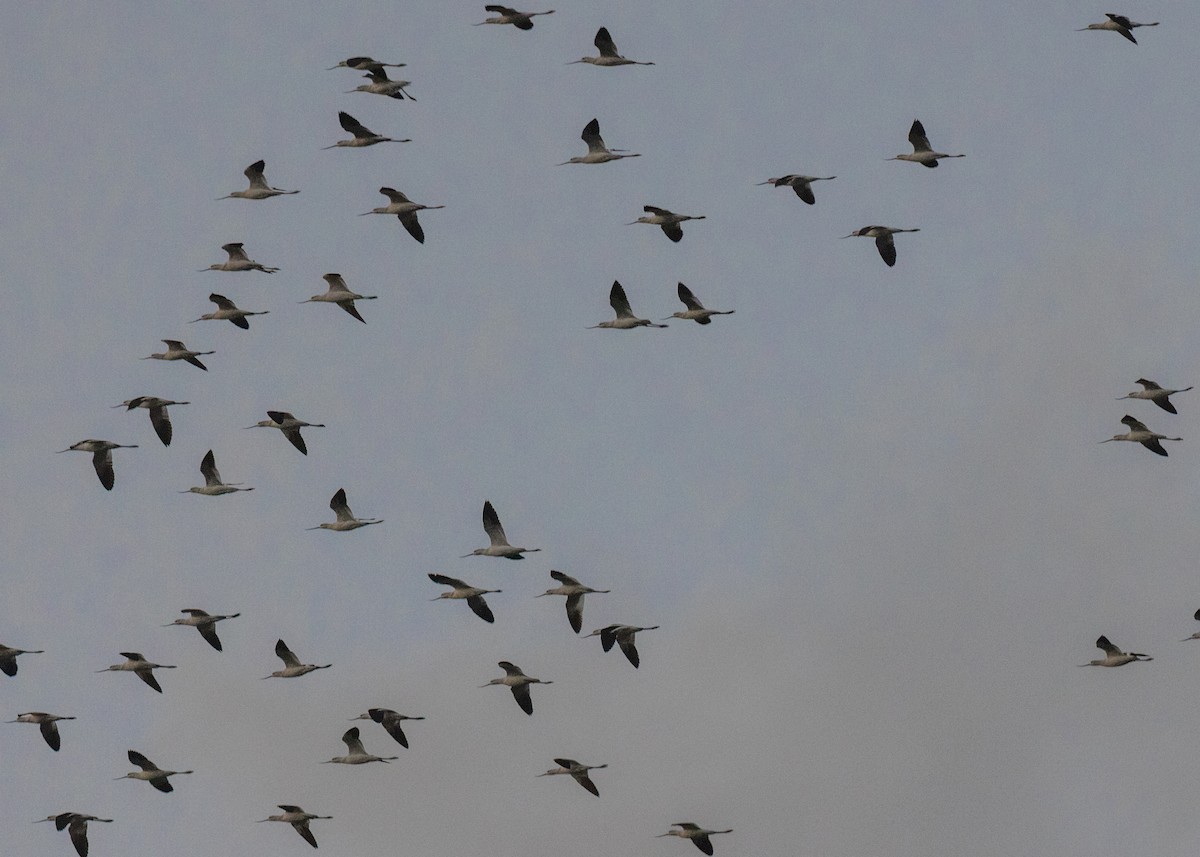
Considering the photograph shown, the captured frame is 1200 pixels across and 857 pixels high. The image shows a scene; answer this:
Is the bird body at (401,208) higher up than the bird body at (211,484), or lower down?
higher up

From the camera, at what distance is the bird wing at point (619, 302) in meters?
88.2

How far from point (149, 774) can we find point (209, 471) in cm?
933

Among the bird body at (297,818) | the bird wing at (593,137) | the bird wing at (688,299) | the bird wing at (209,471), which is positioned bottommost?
the bird body at (297,818)

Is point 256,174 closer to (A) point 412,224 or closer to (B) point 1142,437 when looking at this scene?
(A) point 412,224

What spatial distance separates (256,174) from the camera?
87812 mm

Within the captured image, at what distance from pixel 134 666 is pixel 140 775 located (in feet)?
10.6

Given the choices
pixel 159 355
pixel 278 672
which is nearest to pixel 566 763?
pixel 278 672

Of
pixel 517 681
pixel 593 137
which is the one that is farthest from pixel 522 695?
pixel 593 137

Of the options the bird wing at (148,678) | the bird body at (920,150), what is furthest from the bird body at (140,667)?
the bird body at (920,150)

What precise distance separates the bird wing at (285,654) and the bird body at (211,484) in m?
4.82

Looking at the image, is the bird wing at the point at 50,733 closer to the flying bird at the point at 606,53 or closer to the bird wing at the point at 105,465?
the bird wing at the point at 105,465

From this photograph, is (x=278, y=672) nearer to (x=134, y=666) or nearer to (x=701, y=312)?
(x=134, y=666)

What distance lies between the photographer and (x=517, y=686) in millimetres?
87250

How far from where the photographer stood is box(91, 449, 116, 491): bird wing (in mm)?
87938
